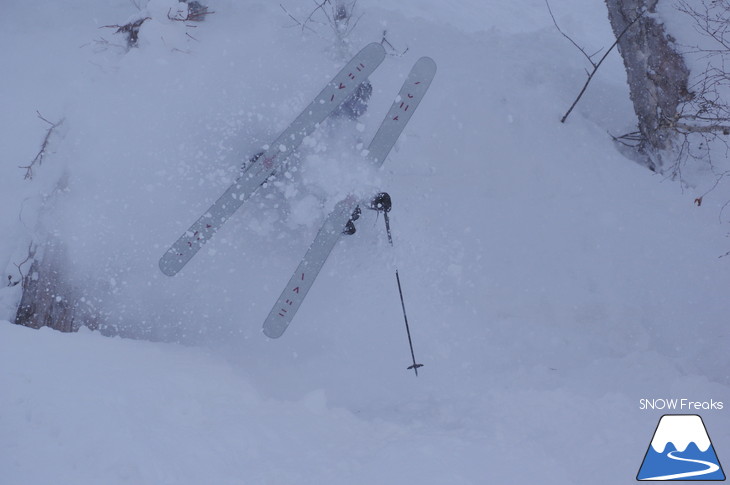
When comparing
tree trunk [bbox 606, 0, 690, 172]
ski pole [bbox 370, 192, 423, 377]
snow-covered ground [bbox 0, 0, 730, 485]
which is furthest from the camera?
tree trunk [bbox 606, 0, 690, 172]

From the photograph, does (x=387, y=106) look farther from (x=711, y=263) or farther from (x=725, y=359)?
(x=725, y=359)

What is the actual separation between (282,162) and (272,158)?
75 millimetres

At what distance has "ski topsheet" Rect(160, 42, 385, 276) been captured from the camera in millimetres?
3191

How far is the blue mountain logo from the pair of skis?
7.31 feet

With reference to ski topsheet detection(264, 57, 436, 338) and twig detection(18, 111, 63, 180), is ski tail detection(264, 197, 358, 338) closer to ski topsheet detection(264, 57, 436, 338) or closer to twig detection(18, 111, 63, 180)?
ski topsheet detection(264, 57, 436, 338)

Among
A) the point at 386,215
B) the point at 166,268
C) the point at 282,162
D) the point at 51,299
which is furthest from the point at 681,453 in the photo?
the point at 51,299

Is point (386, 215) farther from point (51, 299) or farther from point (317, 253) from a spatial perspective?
point (51, 299)

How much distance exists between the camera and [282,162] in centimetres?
323

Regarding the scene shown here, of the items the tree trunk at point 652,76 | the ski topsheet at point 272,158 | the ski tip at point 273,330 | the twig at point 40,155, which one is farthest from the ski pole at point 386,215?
the twig at point 40,155

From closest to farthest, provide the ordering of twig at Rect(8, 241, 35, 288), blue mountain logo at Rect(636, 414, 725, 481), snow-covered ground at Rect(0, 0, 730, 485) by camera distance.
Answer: blue mountain logo at Rect(636, 414, 725, 481)
snow-covered ground at Rect(0, 0, 730, 485)
twig at Rect(8, 241, 35, 288)

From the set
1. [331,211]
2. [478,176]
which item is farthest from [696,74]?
[331,211]

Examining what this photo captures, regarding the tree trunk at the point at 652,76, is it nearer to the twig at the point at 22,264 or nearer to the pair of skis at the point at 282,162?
the pair of skis at the point at 282,162

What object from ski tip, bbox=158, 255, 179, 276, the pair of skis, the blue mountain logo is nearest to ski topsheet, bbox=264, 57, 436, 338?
the pair of skis

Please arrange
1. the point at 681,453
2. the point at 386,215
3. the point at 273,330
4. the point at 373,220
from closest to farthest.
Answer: the point at 681,453, the point at 386,215, the point at 273,330, the point at 373,220
